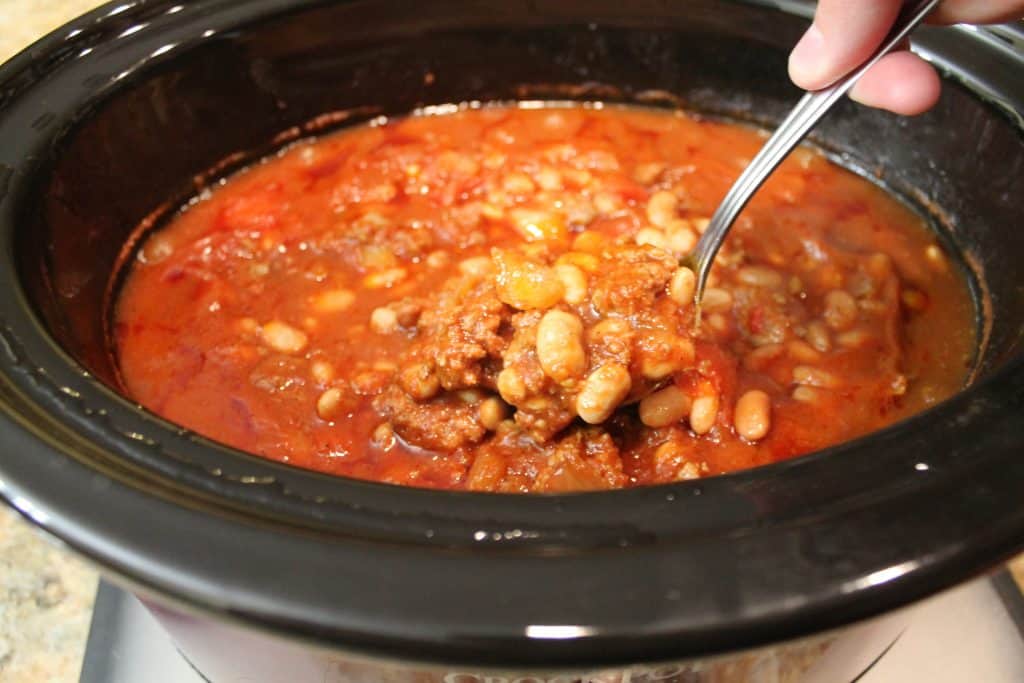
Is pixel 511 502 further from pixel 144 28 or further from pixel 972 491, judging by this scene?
pixel 144 28

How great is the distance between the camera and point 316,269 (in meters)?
2.00

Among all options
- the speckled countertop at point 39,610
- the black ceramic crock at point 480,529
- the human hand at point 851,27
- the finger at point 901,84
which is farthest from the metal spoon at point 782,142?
the speckled countertop at point 39,610

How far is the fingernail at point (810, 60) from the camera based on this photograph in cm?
154

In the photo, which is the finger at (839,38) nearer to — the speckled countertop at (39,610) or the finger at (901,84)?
the finger at (901,84)

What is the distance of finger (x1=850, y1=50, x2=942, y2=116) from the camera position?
1.80 metres

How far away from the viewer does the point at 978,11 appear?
1.53 meters

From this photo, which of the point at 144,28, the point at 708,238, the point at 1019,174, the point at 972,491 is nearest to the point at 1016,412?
the point at 972,491

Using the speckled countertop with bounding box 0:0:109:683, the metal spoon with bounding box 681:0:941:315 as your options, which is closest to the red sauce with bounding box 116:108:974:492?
the metal spoon with bounding box 681:0:941:315

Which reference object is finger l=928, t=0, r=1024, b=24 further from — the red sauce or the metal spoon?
the red sauce

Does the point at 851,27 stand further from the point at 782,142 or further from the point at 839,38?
the point at 782,142

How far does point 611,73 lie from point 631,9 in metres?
0.18

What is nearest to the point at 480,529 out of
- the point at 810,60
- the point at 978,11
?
the point at 810,60

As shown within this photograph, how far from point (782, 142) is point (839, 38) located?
24 centimetres

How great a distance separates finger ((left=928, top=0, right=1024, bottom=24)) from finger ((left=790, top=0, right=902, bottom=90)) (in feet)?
0.42
